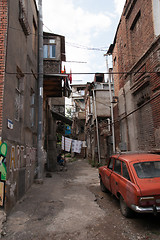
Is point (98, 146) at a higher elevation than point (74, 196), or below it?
higher

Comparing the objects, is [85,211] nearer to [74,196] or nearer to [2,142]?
[74,196]

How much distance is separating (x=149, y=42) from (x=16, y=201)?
8103mm

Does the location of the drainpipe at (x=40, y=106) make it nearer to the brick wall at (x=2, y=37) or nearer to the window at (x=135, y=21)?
the brick wall at (x=2, y=37)

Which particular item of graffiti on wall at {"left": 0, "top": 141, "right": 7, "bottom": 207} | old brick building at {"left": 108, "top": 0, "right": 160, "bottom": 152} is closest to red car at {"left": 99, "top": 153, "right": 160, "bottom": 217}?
old brick building at {"left": 108, "top": 0, "right": 160, "bottom": 152}

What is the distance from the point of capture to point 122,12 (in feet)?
36.1

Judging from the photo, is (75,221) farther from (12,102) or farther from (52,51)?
(52,51)

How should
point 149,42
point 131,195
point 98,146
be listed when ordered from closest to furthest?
1. point 131,195
2. point 149,42
3. point 98,146

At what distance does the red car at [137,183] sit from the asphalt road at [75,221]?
1.46 feet

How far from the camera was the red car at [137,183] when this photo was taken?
155 inches

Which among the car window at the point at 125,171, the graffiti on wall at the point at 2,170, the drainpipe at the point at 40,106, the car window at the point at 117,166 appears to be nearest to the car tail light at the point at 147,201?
the car window at the point at 125,171

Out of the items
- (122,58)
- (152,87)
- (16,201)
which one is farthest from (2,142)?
(122,58)

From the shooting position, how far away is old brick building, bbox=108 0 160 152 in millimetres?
7222

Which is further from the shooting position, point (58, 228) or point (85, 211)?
point (85, 211)

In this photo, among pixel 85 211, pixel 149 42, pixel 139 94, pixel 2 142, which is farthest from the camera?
pixel 139 94
